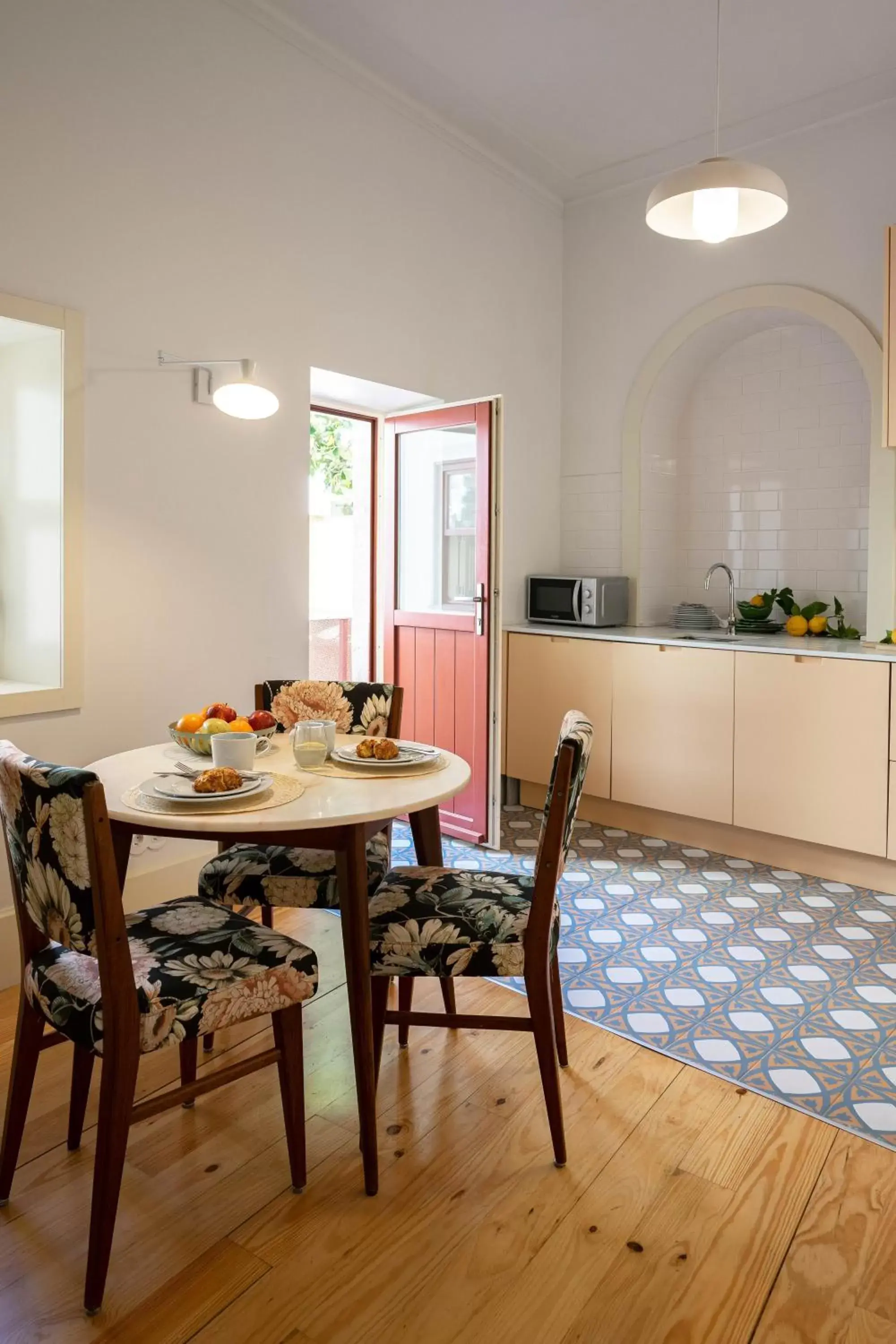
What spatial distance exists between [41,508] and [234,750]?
4.28ft

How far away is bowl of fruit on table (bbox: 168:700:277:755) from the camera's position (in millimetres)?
2223

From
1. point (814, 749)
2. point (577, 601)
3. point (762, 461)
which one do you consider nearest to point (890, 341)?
point (762, 461)

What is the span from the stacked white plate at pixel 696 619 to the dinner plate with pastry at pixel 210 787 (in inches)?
122

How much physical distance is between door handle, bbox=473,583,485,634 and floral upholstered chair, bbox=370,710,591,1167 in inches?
83.5

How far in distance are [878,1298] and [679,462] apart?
4.08m

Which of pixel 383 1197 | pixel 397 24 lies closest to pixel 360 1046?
pixel 383 1197

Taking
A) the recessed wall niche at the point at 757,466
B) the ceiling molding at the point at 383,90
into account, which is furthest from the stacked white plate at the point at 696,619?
the ceiling molding at the point at 383,90

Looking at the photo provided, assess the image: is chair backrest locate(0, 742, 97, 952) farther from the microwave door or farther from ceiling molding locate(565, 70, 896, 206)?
ceiling molding locate(565, 70, 896, 206)

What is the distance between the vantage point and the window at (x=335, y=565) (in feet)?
19.1

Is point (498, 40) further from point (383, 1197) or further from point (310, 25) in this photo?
point (383, 1197)

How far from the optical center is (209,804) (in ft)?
6.02

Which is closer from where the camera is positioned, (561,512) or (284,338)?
(284,338)

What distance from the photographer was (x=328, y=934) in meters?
3.11

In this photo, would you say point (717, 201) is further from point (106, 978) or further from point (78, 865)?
point (106, 978)
